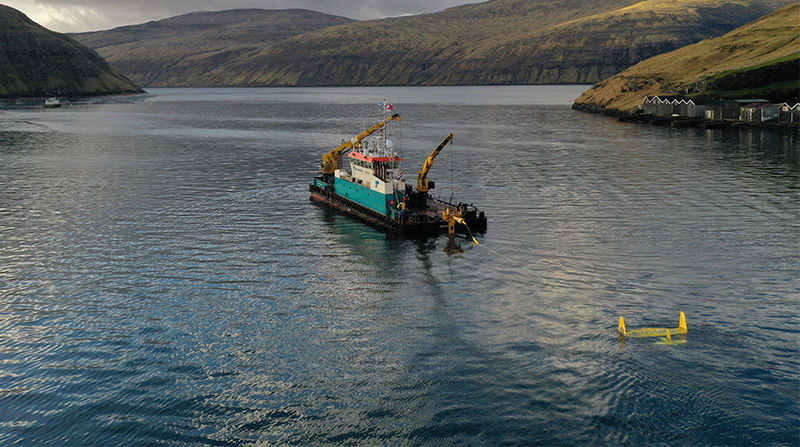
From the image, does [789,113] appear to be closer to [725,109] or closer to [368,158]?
[725,109]

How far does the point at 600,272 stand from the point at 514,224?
17471 millimetres

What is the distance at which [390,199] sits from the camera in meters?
63.1

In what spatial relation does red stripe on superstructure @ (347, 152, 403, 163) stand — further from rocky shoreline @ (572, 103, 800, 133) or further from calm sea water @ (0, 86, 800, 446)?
rocky shoreline @ (572, 103, 800, 133)

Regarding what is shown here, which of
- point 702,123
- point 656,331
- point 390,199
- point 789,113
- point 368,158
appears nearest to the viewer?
point 656,331

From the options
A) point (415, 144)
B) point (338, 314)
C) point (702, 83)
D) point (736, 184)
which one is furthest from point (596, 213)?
point (702, 83)

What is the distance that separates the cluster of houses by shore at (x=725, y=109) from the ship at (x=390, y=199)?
122 metres

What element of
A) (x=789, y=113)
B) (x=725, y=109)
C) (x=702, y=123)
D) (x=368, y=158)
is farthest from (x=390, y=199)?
(x=725, y=109)

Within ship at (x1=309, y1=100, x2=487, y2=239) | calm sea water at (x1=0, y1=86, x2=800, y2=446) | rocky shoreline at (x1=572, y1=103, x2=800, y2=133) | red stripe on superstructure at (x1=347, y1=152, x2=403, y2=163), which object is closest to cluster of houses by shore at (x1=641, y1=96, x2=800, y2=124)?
rocky shoreline at (x1=572, y1=103, x2=800, y2=133)

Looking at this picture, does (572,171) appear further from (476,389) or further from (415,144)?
(476,389)

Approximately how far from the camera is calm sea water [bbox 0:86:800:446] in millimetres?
28031

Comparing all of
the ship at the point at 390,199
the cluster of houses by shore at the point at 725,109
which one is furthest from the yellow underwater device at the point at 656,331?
the cluster of houses by shore at the point at 725,109

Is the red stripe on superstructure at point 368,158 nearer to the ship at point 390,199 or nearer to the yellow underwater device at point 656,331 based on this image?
the ship at point 390,199

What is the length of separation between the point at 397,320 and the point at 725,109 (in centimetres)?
15773

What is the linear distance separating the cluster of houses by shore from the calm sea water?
278ft
